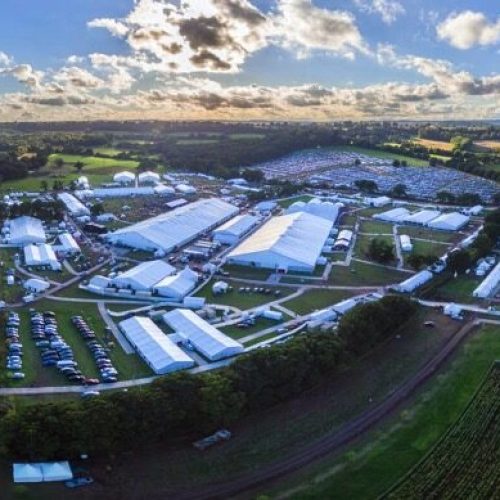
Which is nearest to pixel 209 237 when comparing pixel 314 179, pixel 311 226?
pixel 311 226

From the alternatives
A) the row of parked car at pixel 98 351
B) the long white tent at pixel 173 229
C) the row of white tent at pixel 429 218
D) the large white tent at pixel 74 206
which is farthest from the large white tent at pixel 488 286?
the large white tent at pixel 74 206

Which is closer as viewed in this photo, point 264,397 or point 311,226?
point 264,397

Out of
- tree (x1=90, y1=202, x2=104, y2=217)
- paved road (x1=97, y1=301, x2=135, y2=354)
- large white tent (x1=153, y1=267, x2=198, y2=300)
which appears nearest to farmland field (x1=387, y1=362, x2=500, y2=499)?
paved road (x1=97, y1=301, x2=135, y2=354)

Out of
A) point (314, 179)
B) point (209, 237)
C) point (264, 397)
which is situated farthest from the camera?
point (314, 179)

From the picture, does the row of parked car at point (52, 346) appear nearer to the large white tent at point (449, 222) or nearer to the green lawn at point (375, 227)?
the green lawn at point (375, 227)

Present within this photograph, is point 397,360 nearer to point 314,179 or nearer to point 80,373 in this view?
point 80,373

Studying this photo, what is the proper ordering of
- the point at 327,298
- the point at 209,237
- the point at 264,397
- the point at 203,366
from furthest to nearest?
the point at 209,237
the point at 327,298
the point at 203,366
the point at 264,397
